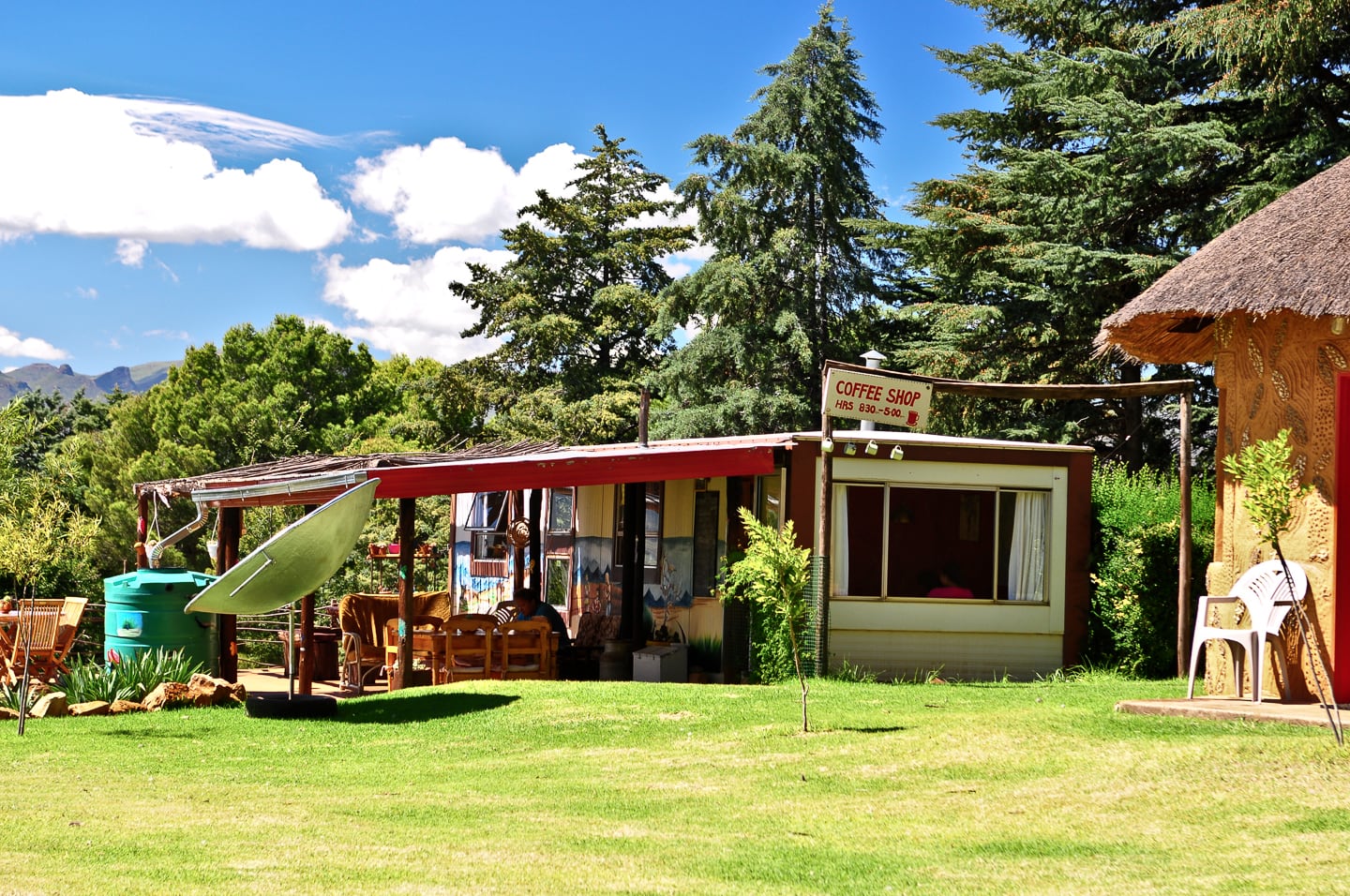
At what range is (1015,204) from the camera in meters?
22.0

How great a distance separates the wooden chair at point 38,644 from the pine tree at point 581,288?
2145 cm

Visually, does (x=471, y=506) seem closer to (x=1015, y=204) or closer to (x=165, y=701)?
(x=165, y=701)

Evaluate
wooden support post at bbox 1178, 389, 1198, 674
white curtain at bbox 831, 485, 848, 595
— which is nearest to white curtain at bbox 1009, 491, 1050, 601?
wooden support post at bbox 1178, 389, 1198, 674

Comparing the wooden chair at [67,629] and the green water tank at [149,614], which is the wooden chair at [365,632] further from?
the wooden chair at [67,629]

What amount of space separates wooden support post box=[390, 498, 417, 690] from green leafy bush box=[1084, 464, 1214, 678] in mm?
7085

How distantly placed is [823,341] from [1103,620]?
15.0 metres

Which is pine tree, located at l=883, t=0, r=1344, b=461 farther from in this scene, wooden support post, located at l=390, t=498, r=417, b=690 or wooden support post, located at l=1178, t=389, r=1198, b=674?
wooden support post, located at l=390, t=498, r=417, b=690

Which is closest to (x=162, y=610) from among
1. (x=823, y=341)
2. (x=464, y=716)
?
(x=464, y=716)

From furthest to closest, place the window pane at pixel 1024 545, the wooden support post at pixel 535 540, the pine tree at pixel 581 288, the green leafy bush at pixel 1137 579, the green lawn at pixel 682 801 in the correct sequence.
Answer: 1. the pine tree at pixel 581 288
2. the wooden support post at pixel 535 540
3. the window pane at pixel 1024 545
4. the green leafy bush at pixel 1137 579
5. the green lawn at pixel 682 801

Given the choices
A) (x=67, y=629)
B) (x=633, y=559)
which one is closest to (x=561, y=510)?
(x=633, y=559)

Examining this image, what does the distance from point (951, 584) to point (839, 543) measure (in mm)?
1423

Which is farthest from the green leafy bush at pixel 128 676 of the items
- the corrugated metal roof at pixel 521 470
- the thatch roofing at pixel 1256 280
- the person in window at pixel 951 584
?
the thatch roofing at pixel 1256 280

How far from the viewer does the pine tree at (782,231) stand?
28.8m

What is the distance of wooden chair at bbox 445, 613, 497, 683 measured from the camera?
13539mm
